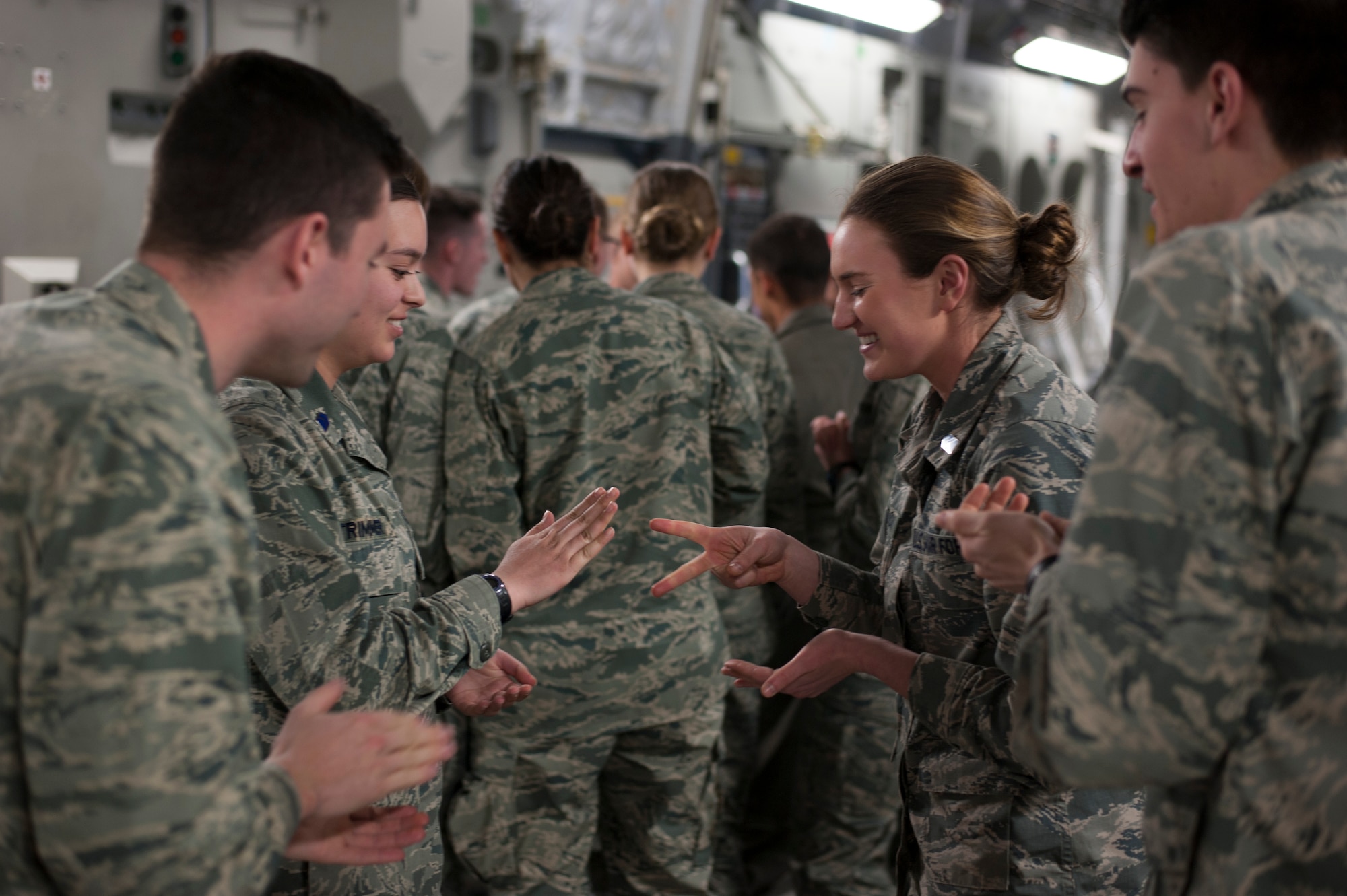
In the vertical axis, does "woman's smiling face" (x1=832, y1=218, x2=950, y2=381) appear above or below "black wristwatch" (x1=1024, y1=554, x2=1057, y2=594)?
above

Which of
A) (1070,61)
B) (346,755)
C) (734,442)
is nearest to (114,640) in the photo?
(346,755)

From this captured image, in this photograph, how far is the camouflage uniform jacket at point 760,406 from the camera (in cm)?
284

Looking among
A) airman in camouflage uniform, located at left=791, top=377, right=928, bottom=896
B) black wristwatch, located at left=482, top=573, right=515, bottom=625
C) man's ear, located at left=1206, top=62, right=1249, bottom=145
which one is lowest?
airman in camouflage uniform, located at left=791, top=377, right=928, bottom=896

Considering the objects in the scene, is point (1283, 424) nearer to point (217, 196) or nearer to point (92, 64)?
point (217, 196)

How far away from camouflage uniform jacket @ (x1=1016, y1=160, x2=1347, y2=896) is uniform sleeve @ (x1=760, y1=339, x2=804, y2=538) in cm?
205

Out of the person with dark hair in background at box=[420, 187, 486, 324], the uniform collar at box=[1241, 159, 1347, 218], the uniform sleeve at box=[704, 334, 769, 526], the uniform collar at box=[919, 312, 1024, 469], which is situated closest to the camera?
the uniform collar at box=[1241, 159, 1347, 218]

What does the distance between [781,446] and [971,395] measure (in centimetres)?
148

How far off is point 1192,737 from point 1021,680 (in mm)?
154

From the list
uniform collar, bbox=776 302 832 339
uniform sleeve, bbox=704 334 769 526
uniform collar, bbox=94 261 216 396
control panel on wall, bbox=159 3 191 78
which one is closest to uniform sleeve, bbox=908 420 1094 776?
uniform collar, bbox=94 261 216 396

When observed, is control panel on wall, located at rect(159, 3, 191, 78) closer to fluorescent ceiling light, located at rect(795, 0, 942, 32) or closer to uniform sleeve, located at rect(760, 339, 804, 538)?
uniform sleeve, located at rect(760, 339, 804, 538)

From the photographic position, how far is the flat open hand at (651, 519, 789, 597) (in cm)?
164

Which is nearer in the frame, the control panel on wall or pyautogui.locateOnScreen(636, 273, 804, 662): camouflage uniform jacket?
pyautogui.locateOnScreen(636, 273, 804, 662): camouflage uniform jacket

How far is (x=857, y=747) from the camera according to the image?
2760 millimetres

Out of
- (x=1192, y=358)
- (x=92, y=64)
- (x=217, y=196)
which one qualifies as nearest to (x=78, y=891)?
(x=217, y=196)
